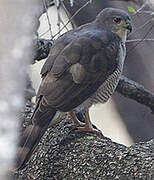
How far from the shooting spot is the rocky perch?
4.83 ft

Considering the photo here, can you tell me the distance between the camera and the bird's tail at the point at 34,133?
1.72 m

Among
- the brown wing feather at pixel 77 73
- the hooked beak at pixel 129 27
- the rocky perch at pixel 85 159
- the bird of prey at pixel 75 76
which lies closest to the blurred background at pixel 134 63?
the hooked beak at pixel 129 27

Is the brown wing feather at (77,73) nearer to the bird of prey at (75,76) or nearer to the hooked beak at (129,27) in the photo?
the bird of prey at (75,76)

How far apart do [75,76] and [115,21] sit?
781 millimetres

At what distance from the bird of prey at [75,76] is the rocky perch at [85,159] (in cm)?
13

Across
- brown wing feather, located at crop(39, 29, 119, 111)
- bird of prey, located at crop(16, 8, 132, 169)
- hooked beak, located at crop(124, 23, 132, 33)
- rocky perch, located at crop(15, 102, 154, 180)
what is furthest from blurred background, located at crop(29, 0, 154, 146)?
rocky perch, located at crop(15, 102, 154, 180)

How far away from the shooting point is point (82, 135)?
206cm

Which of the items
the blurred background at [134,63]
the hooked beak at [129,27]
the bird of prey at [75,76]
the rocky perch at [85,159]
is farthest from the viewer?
the blurred background at [134,63]

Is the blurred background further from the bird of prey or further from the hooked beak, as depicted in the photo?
the bird of prey

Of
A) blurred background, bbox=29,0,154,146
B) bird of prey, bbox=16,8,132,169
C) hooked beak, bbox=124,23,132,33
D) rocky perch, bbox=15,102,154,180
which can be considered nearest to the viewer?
rocky perch, bbox=15,102,154,180

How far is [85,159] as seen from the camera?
1695mm

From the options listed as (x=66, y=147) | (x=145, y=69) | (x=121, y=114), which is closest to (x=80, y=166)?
(x=66, y=147)

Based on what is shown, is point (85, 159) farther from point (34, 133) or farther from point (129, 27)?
point (129, 27)

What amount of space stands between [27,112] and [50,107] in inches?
17.0
